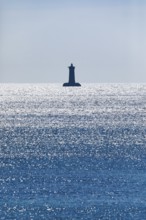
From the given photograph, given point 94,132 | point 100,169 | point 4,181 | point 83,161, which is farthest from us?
point 94,132

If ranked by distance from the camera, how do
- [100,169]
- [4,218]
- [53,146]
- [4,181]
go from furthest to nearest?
[53,146]
[100,169]
[4,181]
[4,218]

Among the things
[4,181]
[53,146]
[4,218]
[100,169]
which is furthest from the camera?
[53,146]

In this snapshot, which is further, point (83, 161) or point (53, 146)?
point (53, 146)

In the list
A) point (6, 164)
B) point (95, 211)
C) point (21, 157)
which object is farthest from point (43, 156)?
point (95, 211)

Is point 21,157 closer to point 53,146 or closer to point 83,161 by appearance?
point 83,161

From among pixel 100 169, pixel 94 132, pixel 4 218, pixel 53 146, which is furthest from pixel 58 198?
pixel 94 132

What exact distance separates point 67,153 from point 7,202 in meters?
25.9

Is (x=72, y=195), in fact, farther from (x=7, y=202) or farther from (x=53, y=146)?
(x=53, y=146)

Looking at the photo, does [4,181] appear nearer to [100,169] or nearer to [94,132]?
[100,169]

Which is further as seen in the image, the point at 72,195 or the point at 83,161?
the point at 83,161

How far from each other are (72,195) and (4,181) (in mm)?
6911

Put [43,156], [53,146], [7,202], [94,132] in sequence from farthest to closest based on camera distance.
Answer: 1. [94,132]
2. [53,146]
3. [43,156]
4. [7,202]

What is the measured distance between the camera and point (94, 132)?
9356 centimetres

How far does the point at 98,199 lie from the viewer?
4344cm
